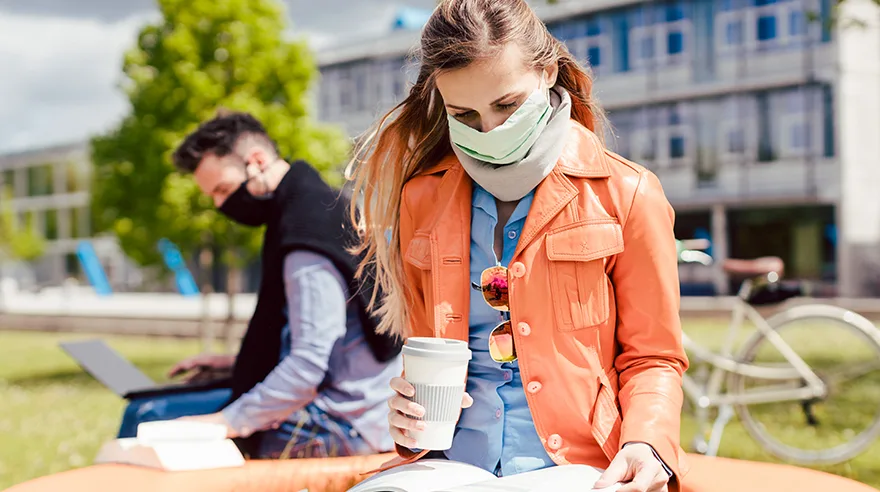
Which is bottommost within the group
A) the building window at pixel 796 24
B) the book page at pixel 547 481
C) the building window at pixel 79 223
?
the book page at pixel 547 481

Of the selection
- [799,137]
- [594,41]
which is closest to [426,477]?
[799,137]

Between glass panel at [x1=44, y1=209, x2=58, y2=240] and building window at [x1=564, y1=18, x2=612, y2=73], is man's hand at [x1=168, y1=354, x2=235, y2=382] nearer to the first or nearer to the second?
building window at [x1=564, y1=18, x2=612, y2=73]

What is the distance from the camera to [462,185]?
1937 millimetres

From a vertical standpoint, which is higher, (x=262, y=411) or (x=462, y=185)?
(x=462, y=185)

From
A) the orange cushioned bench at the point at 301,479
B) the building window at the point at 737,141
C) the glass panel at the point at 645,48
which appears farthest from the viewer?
the glass panel at the point at 645,48

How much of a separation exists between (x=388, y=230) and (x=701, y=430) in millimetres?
3810

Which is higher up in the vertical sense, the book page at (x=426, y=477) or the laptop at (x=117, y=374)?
the book page at (x=426, y=477)

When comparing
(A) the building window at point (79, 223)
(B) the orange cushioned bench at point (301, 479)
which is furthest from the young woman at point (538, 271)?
(A) the building window at point (79, 223)

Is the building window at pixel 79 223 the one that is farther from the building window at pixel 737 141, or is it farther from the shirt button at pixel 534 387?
the shirt button at pixel 534 387

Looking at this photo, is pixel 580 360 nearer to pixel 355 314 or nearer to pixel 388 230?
pixel 388 230

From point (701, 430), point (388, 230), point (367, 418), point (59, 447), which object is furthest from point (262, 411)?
point (59, 447)

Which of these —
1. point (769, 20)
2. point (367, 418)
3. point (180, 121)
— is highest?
point (769, 20)

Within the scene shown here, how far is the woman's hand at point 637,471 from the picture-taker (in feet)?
5.23

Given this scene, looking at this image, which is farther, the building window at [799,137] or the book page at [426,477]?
the building window at [799,137]
